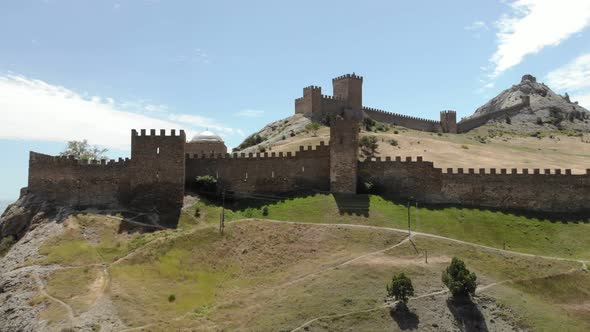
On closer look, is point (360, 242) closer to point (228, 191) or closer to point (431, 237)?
point (431, 237)

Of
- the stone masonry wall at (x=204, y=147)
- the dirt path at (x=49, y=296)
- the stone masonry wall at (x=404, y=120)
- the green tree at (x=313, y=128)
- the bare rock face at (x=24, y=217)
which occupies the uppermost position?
the stone masonry wall at (x=404, y=120)

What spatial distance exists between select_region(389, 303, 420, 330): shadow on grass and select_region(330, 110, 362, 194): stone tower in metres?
16.5

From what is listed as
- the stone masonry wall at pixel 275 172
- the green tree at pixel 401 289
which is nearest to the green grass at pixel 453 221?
the stone masonry wall at pixel 275 172

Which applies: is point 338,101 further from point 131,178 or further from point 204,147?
point 131,178

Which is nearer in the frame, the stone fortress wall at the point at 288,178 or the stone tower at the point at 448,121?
the stone fortress wall at the point at 288,178

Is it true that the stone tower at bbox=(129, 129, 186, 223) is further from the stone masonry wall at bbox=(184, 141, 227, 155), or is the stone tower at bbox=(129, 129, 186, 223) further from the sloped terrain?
the stone masonry wall at bbox=(184, 141, 227, 155)

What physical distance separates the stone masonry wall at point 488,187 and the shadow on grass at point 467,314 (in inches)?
595

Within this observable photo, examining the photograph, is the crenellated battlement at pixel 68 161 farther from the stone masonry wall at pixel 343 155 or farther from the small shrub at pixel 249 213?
the stone masonry wall at pixel 343 155

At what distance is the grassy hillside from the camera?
27.8m

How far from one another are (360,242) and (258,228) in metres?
7.90

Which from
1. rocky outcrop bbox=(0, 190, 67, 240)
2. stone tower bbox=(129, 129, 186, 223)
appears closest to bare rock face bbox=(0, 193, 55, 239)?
rocky outcrop bbox=(0, 190, 67, 240)

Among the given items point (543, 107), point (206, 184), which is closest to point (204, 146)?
point (206, 184)

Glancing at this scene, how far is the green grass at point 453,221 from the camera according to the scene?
119 ft

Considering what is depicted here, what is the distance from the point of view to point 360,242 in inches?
1367
